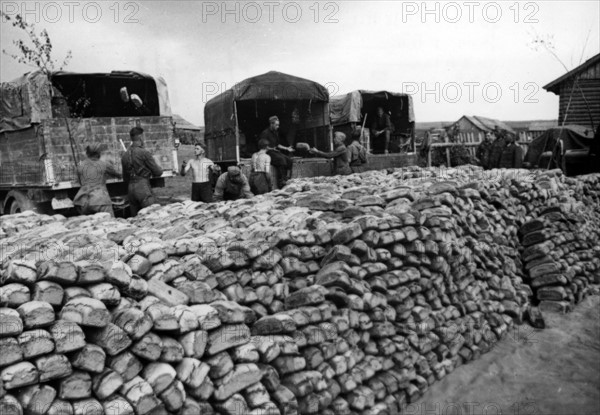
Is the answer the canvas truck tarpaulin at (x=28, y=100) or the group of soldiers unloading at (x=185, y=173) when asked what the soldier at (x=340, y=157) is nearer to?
the group of soldiers unloading at (x=185, y=173)

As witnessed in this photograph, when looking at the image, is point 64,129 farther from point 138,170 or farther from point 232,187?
point 232,187

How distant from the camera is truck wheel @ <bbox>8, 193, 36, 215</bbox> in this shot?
870cm

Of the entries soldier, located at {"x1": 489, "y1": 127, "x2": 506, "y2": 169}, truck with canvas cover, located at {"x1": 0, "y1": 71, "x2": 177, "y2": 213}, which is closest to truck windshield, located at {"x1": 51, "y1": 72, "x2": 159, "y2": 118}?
truck with canvas cover, located at {"x1": 0, "y1": 71, "x2": 177, "y2": 213}

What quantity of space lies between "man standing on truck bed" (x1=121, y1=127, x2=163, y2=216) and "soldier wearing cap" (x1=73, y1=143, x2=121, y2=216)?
443 mm

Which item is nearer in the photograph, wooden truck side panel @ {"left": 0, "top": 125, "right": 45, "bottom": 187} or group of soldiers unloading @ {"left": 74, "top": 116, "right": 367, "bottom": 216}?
group of soldiers unloading @ {"left": 74, "top": 116, "right": 367, "bottom": 216}

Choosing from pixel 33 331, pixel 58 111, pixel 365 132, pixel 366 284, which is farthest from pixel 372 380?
pixel 365 132

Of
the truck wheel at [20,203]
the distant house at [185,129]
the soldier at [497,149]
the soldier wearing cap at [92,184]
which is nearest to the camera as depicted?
the soldier wearing cap at [92,184]

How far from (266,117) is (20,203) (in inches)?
280

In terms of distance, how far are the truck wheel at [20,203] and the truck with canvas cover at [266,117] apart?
423 centimetres

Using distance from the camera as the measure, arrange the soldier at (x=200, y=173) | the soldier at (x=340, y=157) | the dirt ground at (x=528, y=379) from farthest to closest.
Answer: the soldier at (x=340, y=157)
the soldier at (x=200, y=173)
the dirt ground at (x=528, y=379)

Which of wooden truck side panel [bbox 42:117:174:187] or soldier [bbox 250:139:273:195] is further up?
wooden truck side panel [bbox 42:117:174:187]

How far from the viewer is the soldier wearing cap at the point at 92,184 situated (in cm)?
670

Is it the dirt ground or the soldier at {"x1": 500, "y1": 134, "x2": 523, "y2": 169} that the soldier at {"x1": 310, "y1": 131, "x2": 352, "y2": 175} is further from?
the dirt ground

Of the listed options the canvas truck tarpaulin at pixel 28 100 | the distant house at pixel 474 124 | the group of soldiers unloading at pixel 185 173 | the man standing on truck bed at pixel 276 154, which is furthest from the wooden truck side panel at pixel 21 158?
the distant house at pixel 474 124
